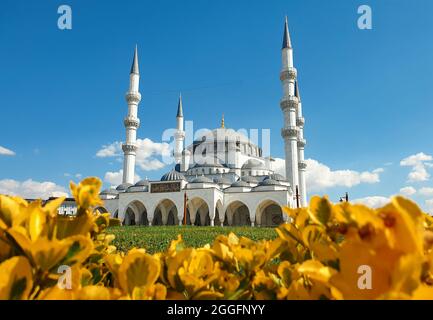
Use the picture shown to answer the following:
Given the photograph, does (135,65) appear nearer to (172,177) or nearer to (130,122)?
(130,122)

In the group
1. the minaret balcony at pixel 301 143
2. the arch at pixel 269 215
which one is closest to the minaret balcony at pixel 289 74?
the minaret balcony at pixel 301 143

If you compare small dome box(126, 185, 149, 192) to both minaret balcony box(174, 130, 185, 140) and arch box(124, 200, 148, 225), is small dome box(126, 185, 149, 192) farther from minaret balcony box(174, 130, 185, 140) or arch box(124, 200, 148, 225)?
minaret balcony box(174, 130, 185, 140)

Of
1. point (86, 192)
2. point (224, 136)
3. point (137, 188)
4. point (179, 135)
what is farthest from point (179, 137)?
point (86, 192)

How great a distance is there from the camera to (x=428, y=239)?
79 cm

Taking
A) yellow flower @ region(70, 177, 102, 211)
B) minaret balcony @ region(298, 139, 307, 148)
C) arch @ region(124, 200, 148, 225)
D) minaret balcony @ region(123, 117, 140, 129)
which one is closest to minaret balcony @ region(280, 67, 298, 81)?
minaret balcony @ region(298, 139, 307, 148)

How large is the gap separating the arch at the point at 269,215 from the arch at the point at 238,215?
173 cm

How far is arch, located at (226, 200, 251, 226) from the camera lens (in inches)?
1297

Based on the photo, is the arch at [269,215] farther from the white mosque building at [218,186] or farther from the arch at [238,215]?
the arch at [238,215]

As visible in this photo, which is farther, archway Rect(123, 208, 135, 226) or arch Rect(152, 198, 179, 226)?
archway Rect(123, 208, 135, 226)

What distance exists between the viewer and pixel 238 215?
114 ft

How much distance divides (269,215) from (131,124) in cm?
1774
